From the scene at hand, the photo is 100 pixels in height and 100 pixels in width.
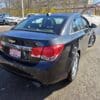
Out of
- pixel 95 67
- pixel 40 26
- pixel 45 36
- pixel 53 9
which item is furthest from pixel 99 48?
pixel 53 9

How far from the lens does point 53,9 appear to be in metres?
42.9

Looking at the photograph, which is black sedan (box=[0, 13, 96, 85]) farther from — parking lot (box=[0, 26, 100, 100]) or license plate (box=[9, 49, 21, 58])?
parking lot (box=[0, 26, 100, 100])

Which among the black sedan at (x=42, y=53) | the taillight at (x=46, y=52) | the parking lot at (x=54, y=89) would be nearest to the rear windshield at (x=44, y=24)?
Result: the black sedan at (x=42, y=53)

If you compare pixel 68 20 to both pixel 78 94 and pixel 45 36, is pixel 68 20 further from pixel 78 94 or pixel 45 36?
pixel 78 94

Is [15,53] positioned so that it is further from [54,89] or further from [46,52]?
[54,89]

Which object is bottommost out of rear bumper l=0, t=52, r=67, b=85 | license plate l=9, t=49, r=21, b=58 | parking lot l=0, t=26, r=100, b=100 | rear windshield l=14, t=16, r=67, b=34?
parking lot l=0, t=26, r=100, b=100

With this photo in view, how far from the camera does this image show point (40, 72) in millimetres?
3820

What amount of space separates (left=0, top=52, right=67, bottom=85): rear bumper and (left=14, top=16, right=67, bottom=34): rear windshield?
917 millimetres

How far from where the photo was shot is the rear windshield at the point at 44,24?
4.71 metres

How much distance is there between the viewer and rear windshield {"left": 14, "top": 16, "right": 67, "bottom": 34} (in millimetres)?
4708

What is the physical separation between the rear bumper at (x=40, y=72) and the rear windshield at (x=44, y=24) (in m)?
0.92

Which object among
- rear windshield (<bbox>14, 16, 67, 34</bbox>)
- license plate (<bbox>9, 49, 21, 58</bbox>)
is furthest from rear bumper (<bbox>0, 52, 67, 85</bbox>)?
rear windshield (<bbox>14, 16, 67, 34</bbox>)

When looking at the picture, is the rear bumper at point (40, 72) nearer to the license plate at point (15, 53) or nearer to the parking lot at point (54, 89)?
the license plate at point (15, 53)

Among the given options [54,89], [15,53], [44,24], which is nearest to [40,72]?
[15,53]
